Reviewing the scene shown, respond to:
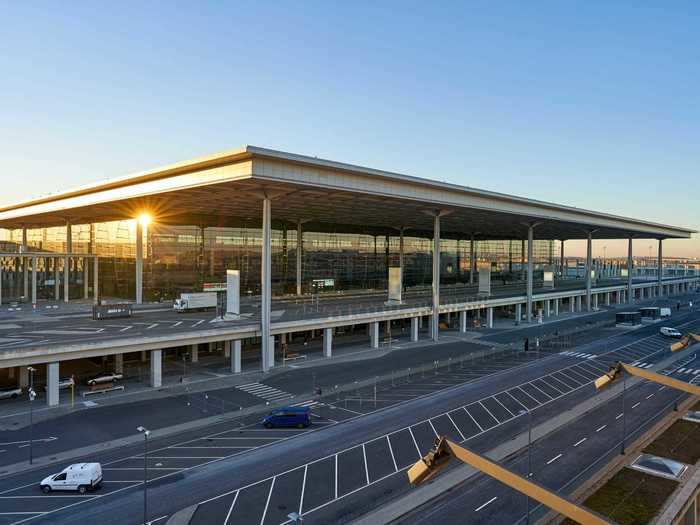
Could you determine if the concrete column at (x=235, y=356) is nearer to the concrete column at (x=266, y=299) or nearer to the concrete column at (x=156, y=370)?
the concrete column at (x=266, y=299)

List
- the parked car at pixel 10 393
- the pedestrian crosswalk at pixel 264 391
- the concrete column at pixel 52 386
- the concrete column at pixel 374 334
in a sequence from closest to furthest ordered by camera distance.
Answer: the concrete column at pixel 52 386
the parked car at pixel 10 393
the pedestrian crosswalk at pixel 264 391
the concrete column at pixel 374 334

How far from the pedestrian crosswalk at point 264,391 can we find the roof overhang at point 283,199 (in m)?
16.1

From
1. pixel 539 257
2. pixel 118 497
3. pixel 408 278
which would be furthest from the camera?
pixel 539 257

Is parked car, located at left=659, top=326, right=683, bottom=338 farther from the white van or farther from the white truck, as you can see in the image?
the white van

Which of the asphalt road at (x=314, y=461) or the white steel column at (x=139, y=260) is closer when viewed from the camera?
the asphalt road at (x=314, y=461)

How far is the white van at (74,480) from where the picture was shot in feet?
66.8

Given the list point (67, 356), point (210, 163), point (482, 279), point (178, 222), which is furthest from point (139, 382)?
point (482, 279)

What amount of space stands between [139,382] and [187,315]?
13.6 metres

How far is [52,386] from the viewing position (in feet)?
105

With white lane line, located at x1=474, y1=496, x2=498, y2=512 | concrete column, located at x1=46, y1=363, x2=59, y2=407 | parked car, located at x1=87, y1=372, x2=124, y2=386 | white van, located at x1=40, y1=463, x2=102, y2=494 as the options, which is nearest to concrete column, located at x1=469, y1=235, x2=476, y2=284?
parked car, located at x1=87, y1=372, x2=124, y2=386

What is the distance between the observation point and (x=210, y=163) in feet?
124

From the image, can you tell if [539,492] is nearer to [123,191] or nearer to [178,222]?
[123,191]

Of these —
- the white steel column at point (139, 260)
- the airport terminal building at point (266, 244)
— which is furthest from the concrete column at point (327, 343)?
the white steel column at point (139, 260)

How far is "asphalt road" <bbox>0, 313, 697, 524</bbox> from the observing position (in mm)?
19172
